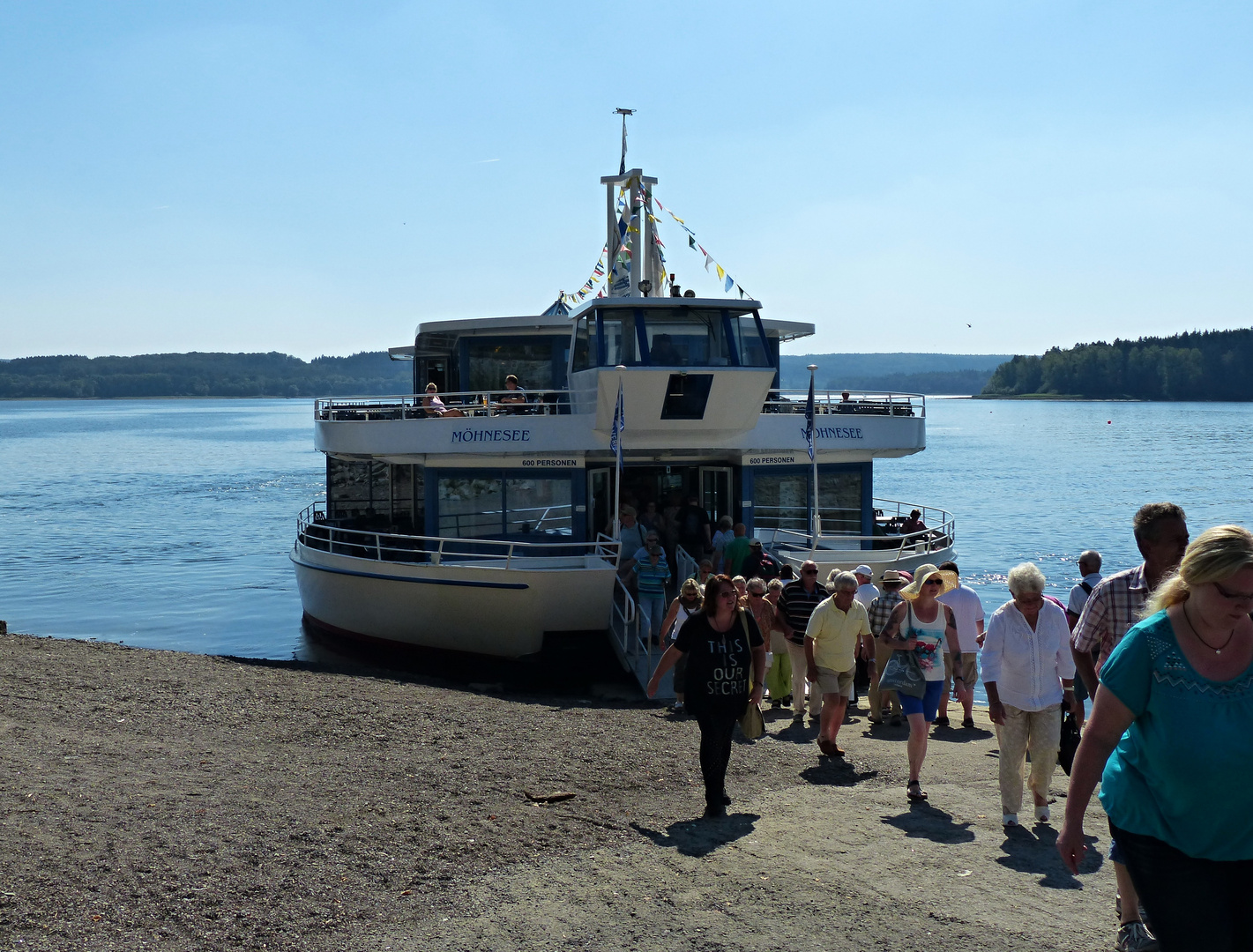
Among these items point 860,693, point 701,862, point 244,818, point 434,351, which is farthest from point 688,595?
point 434,351

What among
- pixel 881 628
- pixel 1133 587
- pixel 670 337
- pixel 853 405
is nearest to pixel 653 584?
pixel 670 337

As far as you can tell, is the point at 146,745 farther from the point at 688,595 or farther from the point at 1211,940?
the point at 1211,940

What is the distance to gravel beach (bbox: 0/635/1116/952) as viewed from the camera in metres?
5.05

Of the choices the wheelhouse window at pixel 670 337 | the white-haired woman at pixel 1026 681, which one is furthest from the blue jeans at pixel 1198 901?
the wheelhouse window at pixel 670 337

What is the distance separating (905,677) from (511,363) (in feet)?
38.8

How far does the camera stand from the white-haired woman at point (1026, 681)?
634cm

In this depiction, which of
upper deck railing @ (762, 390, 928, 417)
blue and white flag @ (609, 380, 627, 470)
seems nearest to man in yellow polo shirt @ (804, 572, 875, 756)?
blue and white flag @ (609, 380, 627, 470)

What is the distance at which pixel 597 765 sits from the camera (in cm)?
802

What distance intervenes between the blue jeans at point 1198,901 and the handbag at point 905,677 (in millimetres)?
4030

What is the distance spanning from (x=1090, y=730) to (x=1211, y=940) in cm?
65

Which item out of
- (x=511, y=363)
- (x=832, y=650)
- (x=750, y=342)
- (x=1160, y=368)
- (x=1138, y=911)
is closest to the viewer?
(x=1138, y=911)

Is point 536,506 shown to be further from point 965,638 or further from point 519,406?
point 965,638

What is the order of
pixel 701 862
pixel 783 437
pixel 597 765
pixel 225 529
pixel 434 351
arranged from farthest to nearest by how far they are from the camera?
pixel 225 529 < pixel 434 351 < pixel 783 437 < pixel 597 765 < pixel 701 862

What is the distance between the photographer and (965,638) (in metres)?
9.72
